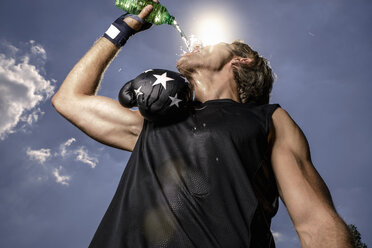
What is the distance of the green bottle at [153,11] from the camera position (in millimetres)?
3982

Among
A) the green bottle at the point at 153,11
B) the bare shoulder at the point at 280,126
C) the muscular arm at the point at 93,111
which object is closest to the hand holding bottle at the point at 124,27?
the muscular arm at the point at 93,111

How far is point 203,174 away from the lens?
2.28m

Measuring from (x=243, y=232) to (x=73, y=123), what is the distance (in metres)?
1.86

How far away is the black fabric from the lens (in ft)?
6.63

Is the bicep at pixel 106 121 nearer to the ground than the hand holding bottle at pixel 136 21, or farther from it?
nearer to the ground

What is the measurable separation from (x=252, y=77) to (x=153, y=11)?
1.62 meters

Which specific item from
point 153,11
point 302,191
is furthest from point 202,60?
point 302,191

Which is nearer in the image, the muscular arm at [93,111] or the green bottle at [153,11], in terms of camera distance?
the muscular arm at [93,111]

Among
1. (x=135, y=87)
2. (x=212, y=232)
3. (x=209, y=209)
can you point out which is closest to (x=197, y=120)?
(x=135, y=87)

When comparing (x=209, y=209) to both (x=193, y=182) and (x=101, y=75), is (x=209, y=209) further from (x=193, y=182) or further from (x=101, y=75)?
(x=101, y=75)

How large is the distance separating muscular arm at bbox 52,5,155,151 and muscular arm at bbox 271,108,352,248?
4.27 feet

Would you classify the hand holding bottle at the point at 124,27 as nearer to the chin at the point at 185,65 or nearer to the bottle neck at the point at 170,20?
the chin at the point at 185,65

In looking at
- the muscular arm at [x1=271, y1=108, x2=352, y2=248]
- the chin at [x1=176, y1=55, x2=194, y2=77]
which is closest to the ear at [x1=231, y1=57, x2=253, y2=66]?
the chin at [x1=176, y1=55, x2=194, y2=77]

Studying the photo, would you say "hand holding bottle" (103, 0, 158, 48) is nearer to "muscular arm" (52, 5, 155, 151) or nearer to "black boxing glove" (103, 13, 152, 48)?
"black boxing glove" (103, 13, 152, 48)
